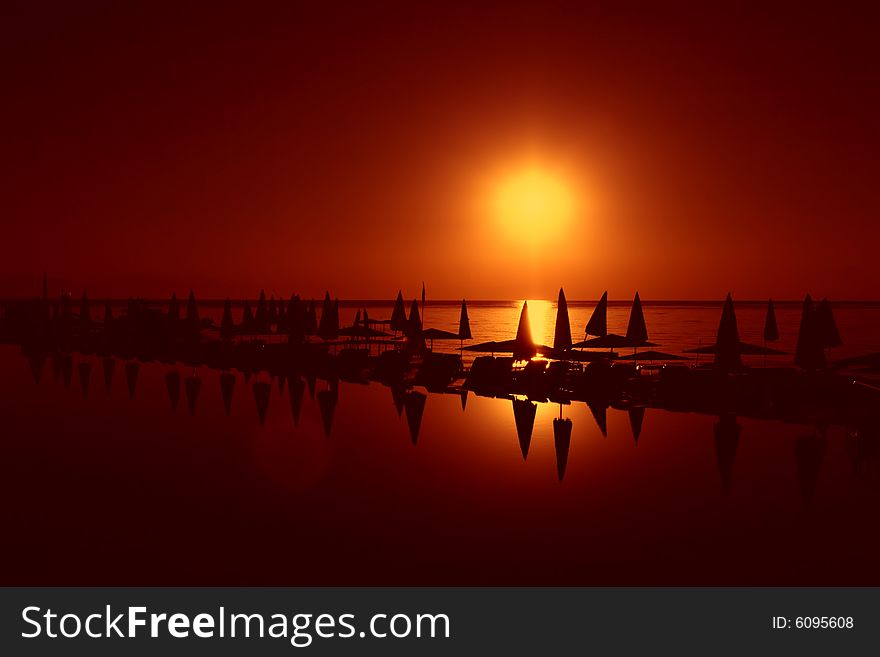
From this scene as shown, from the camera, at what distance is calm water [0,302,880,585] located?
962 cm

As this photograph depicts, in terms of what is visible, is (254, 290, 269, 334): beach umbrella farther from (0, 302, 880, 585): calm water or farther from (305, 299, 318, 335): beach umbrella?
(0, 302, 880, 585): calm water

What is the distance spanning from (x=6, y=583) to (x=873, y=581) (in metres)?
10.6

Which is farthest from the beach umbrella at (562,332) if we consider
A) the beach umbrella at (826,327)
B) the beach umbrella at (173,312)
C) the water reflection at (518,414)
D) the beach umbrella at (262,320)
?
the beach umbrella at (173,312)

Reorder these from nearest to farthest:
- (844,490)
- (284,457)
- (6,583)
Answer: (6,583)
(844,490)
(284,457)

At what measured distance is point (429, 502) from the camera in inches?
504

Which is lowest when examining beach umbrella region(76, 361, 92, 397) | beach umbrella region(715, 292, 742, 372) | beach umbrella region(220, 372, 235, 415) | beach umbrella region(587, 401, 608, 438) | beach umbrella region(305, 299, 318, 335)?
beach umbrella region(587, 401, 608, 438)

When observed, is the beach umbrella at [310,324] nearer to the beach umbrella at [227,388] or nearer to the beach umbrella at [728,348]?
the beach umbrella at [227,388]

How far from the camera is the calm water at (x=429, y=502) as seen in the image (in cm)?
962

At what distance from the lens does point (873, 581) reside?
907 cm

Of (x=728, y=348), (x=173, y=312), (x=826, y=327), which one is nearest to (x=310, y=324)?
(x=173, y=312)

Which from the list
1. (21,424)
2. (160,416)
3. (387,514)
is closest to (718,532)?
(387,514)

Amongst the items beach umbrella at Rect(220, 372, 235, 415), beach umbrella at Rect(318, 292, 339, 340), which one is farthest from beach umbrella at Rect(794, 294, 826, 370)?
beach umbrella at Rect(318, 292, 339, 340)
